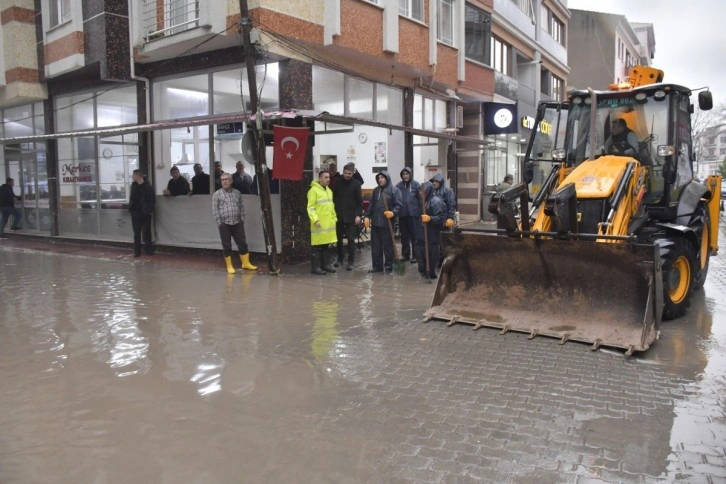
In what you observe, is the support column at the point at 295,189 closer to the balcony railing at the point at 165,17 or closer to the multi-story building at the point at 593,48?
the balcony railing at the point at 165,17

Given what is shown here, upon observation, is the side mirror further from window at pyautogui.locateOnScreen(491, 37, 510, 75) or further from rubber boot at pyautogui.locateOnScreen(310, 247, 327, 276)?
window at pyautogui.locateOnScreen(491, 37, 510, 75)

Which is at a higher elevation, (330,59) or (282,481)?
(330,59)

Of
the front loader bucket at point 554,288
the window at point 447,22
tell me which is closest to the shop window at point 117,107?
the window at point 447,22

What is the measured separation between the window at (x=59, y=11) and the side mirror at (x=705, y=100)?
13.5m

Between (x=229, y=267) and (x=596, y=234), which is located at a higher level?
(x=596, y=234)

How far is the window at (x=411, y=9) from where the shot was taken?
14664 millimetres

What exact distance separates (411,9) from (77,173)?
31.2 ft

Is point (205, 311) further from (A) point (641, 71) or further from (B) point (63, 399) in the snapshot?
(A) point (641, 71)

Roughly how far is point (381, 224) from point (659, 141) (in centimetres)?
448

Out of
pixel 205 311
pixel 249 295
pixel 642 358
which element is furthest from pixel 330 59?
pixel 642 358

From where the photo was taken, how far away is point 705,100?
7.55m

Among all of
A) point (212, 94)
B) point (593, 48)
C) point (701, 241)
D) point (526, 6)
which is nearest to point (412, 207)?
point (701, 241)

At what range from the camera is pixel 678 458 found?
3.71m

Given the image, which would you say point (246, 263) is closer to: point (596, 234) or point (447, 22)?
point (596, 234)
